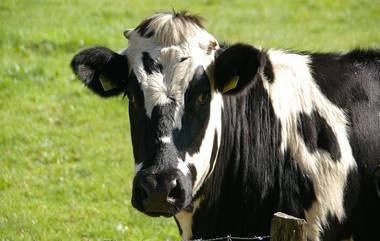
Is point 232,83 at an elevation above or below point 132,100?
above

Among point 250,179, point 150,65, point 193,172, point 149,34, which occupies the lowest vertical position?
point 250,179

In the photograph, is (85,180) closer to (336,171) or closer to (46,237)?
(46,237)

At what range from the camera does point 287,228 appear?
442 cm

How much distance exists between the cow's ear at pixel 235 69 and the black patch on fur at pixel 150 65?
0.41 metres

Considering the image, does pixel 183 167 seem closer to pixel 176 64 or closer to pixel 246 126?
pixel 176 64

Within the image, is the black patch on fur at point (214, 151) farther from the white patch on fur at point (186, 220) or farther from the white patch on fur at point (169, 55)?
the white patch on fur at point (169, 55)

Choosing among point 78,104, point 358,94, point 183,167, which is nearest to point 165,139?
point 183,167

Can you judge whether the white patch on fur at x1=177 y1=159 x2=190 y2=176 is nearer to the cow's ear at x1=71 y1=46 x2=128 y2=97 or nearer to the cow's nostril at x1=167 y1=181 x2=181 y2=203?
the cow's nostril at x1=167 y1=181 x2=181 y2=203

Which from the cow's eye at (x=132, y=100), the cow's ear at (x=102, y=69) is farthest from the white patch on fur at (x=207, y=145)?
the cow's ear at (x=102, y=69)

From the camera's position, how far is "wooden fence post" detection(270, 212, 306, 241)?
4.40 metres

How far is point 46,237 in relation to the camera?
27.4 feet

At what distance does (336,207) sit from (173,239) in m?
2.85

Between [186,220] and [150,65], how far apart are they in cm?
113

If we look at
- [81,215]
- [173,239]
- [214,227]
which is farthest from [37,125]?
[214,227]
